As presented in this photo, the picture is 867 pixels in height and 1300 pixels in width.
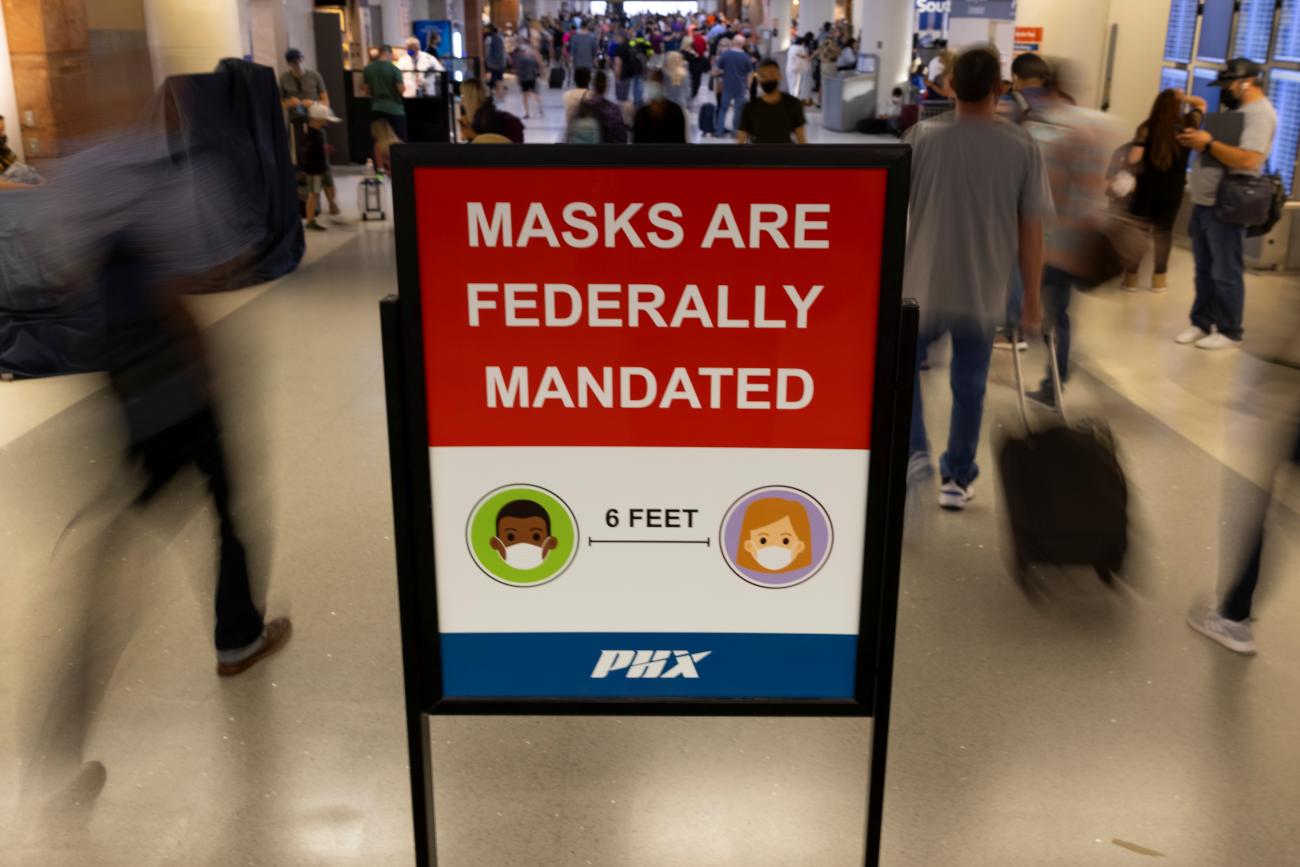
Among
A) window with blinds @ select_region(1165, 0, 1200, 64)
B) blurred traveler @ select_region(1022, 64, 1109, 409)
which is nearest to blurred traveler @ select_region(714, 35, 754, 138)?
window with blinds @ select_region(1165, 0, 1200, 64)

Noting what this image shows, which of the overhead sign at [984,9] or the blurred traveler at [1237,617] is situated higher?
the overhead sign at [984,9]

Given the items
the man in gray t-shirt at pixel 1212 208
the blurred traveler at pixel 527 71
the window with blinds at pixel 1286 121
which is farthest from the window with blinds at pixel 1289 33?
the blurred traveler at pixel 527 71

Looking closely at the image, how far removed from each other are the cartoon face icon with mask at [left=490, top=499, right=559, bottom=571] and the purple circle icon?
27 cm

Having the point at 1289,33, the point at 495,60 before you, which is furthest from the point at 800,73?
the point at 1289,33

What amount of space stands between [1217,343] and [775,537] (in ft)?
20.3

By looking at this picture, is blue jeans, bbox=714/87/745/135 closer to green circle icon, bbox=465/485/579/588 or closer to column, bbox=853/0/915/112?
column, bbox=853/0/915/112

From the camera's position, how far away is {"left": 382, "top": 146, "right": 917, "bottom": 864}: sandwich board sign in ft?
5.69

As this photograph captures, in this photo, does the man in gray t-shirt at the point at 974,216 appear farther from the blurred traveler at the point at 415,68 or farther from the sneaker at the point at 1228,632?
the blurred traveler at the point at 415,68

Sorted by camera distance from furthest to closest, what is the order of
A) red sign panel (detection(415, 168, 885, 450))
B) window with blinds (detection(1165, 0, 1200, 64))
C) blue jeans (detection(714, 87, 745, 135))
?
blue jeans (detection(714, 87, 745, 135)), window with blinds (detection(1165, 0, 1200, 64)), red sign panel (detection(415, 168, 885, 450))

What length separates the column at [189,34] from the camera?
3.50m

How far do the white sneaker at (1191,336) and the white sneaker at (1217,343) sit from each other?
0.18ft

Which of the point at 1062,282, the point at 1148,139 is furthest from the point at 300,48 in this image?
the point at 1062,282

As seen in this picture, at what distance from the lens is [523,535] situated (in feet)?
6.21

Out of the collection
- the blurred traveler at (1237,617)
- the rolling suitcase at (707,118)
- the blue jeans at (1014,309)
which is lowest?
the rolling suitcase at (707,118)
